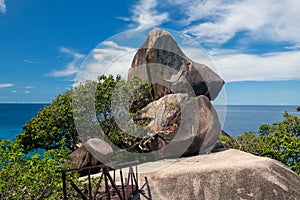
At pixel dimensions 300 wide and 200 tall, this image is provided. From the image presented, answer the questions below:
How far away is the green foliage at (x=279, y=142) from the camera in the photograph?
8.30 metres

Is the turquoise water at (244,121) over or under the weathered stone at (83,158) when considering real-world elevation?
under

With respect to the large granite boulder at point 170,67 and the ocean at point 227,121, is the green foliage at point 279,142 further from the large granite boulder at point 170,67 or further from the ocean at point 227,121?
the large granite boulder at point 170,67

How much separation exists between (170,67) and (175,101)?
9.38 feet

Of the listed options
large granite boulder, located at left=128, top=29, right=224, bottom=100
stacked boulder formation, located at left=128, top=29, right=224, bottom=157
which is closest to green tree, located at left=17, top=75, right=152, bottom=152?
stacked boulder formation, located at left=128, top=29, right=224, bottom=157

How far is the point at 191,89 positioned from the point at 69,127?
628cm

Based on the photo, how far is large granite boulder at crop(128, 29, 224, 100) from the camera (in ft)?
39.7

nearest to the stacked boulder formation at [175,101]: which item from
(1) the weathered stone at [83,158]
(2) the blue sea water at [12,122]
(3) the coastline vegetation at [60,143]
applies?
(3) the coastline vegetation at [60,143]

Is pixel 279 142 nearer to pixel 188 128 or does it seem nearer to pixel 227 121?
pixel 188 128

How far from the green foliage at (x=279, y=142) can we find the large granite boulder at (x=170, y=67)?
9.91 ft

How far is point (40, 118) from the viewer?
444 inches

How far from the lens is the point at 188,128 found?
30.0 ft

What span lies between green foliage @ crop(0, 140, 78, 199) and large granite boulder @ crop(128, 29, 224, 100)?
778 cm

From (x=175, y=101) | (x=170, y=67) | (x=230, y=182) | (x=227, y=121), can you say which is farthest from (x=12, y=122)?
(x=230, y=182)

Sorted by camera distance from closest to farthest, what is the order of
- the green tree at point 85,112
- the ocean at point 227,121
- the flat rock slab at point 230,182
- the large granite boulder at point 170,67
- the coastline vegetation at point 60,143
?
the coastline vegetation at point 60,143
the flat rock slab at point 230,182
the green tree at point 85,112
the large granite boulder at point 170,67
the ocean at point 227,121
